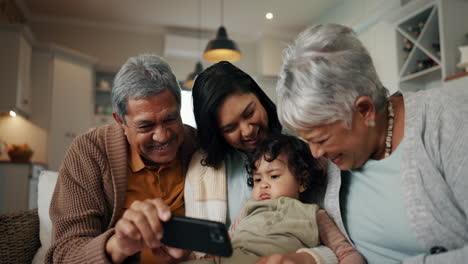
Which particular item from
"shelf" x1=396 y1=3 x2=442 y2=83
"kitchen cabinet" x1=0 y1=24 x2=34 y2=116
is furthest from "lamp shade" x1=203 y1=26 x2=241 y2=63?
"kitchen cabinet" x1=0 y1=24 x2=34 y2=116

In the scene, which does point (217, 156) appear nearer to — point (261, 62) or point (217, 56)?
point (217, 56)

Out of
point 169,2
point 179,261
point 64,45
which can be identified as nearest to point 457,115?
point 179,261

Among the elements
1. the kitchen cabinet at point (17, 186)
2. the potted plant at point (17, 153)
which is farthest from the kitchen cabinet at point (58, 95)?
the kitchen cabinet at point (17, 186)

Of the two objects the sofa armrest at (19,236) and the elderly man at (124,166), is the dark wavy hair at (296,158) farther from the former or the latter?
the sofa armrest at (19,236)

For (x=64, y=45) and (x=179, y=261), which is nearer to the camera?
Result: (x=179, y=261)

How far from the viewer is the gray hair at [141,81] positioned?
4.42 ft

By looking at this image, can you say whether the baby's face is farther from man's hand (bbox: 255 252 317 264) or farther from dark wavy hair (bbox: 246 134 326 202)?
man's hand (bbox: 255 252 317 264)

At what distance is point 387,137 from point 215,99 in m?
0.67

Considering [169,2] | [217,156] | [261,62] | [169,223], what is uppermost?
[169,2]

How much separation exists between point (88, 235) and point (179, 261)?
12.3 inches

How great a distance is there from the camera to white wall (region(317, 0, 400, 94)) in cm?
403

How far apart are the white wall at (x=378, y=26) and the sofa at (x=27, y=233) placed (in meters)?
3.22

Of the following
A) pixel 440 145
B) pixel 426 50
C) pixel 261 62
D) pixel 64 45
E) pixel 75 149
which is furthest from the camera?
pixel 261 62

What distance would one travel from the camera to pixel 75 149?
1386mm
